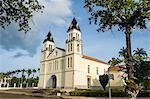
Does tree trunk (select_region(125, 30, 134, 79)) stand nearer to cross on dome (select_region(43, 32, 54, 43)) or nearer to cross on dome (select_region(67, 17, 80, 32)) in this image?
cross on dome (select_region(67, 17, 80, 32))

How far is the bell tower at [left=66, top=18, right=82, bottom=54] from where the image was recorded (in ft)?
192

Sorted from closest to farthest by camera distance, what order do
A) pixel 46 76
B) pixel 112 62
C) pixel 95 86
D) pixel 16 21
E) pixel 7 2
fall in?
1. pixel 7 2
2. pixel 16 21
3. pixel 112 62
4. pixel 95 86
5. pixel 46 76

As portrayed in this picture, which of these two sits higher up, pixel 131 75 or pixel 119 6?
pixel 119 6

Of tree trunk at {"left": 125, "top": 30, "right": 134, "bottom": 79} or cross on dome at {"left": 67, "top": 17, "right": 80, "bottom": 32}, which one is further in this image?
cross on dome at {"left": 67, "top": 17, "right": 80, "bottom": 32}

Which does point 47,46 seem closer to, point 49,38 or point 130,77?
point 49,38

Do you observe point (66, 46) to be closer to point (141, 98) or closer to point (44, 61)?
point (44, 61)

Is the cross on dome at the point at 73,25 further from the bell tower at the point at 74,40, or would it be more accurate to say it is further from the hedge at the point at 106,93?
the hedge at the point at 106,93

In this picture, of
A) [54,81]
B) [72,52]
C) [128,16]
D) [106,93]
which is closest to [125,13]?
[128,16]

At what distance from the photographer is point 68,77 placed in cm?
5750

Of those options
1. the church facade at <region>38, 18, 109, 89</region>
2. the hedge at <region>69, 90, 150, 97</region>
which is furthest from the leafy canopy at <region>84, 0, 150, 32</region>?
the church facade at <region>38, 18, 109, 89</region>

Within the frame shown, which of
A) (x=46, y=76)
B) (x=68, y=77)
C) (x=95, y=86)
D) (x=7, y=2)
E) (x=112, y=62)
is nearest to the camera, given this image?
(x=7, y=2)

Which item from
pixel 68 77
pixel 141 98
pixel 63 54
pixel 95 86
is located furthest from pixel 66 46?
pixel 141 98

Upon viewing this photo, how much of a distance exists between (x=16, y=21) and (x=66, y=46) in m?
53.1

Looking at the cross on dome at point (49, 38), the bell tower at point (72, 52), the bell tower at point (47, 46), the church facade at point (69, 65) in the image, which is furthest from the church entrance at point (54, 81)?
the cross on dome at point (49, 38)
